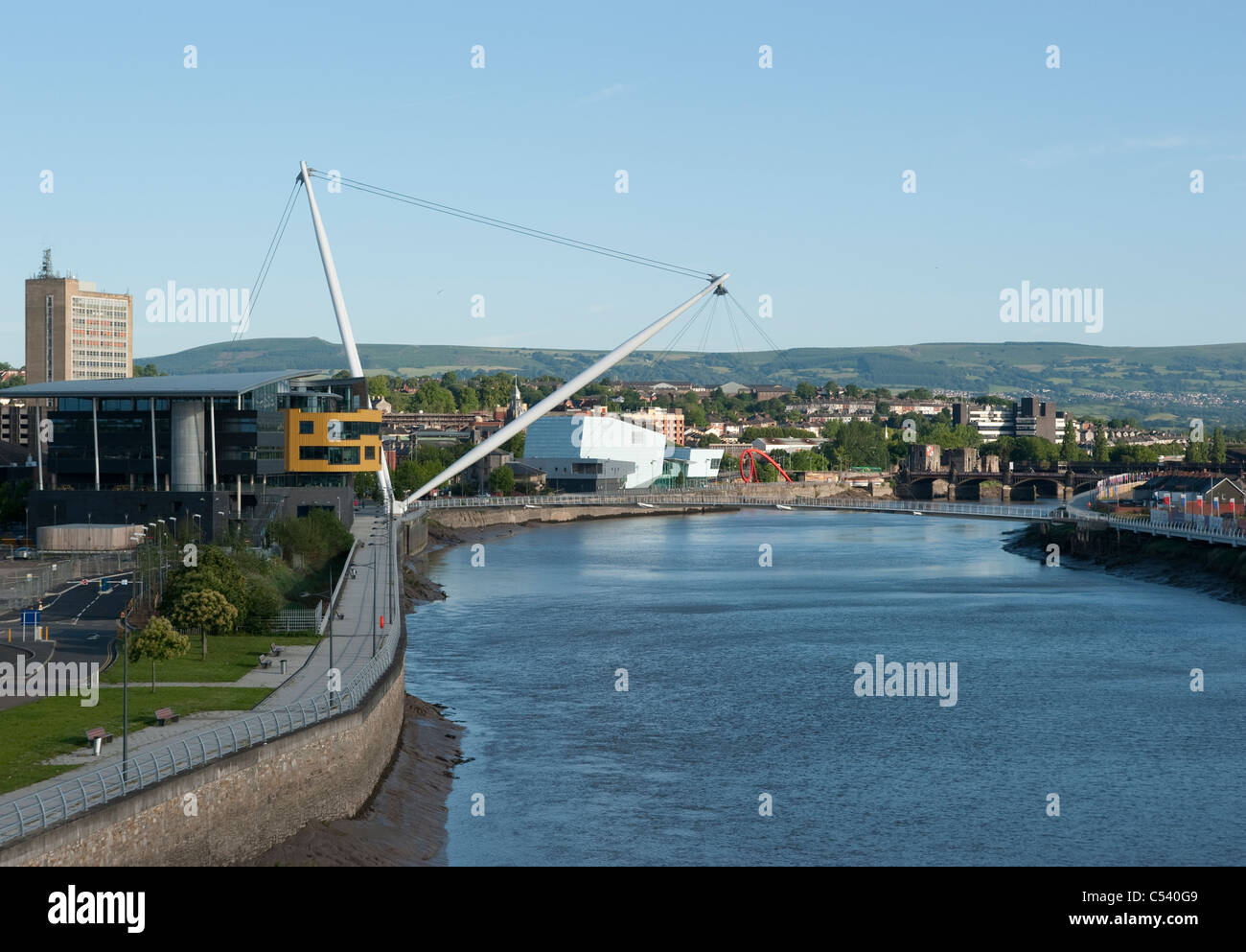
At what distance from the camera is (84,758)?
1514 cm

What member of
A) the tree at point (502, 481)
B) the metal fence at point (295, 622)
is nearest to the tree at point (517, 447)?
the tree at point (502, 481)

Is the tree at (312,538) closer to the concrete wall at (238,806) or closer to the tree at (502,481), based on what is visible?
the concrete wall at (238,806)

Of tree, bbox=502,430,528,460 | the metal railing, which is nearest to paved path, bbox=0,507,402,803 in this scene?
the metal railing

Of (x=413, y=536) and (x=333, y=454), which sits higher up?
(x=333, y=454)

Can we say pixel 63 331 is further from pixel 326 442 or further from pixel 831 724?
pixel 831 724

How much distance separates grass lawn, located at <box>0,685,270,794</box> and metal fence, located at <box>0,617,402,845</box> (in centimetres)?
74

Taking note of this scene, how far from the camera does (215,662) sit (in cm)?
2203

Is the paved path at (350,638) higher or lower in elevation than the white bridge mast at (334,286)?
lower

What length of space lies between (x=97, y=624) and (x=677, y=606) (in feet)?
58.1

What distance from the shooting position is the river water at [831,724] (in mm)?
17828

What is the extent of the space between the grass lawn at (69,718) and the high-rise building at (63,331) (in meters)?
107

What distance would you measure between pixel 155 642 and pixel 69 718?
2912 mm

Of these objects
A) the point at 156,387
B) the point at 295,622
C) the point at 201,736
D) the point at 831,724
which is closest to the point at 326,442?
the point at 156,387
